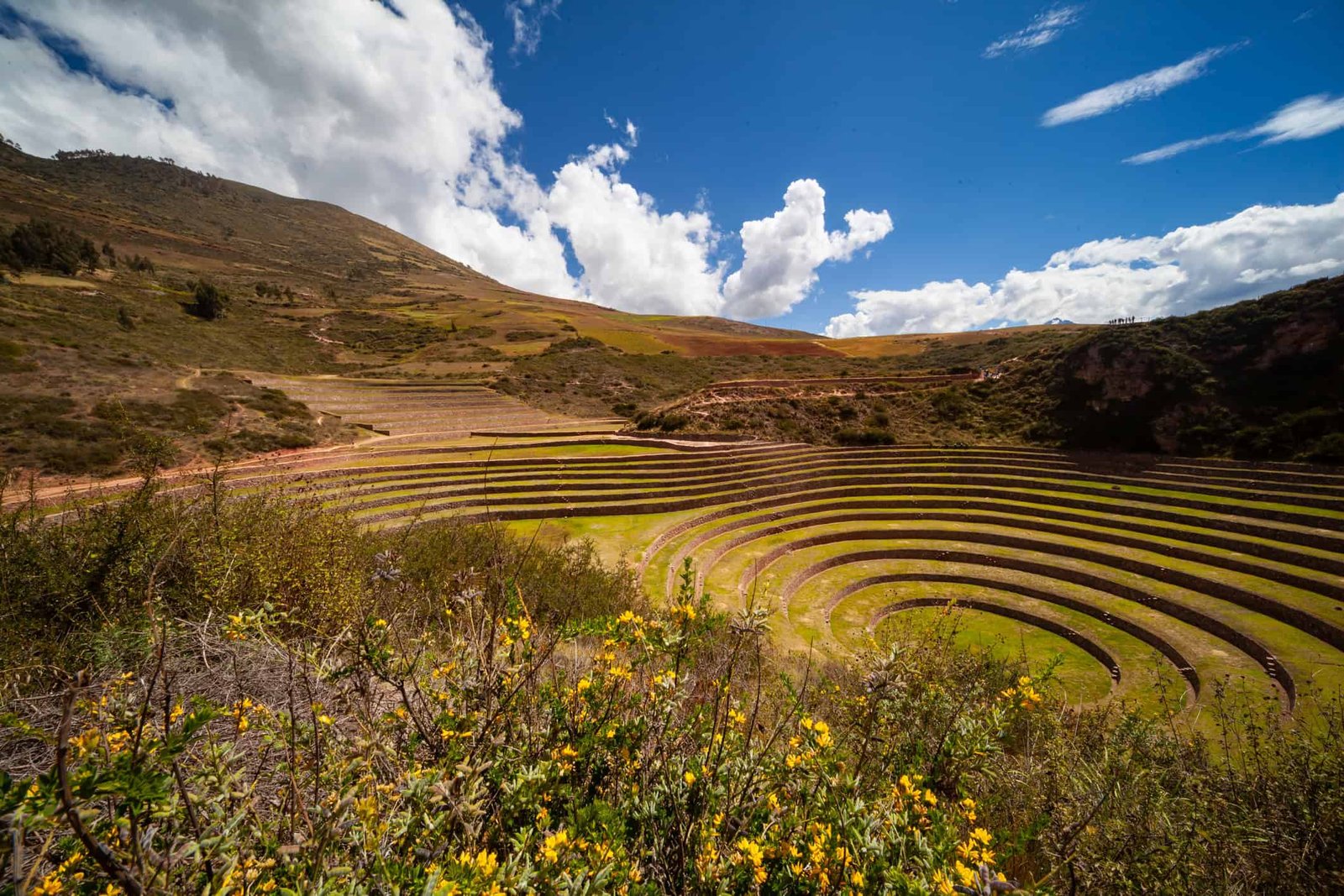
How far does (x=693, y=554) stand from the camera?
47.6ft

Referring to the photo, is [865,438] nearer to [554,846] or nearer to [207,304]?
[554,846]

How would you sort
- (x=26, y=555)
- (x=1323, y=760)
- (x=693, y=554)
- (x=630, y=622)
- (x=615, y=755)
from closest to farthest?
(x=615, y=755) → (x=630, y=622) → (x=1323, y=760) → (x=26, y=555) → (x=693, y=554)

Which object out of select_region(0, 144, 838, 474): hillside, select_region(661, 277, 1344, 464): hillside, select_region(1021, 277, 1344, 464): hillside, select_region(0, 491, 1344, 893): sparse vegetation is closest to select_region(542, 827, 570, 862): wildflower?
select_region(0, 491, 1344, 893): sparse vegetation

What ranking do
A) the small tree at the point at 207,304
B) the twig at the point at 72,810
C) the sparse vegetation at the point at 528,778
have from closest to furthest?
the twig at the point at 72,810
the sparse vegetation at the point at 528,778
the small tree at the point at 207,304

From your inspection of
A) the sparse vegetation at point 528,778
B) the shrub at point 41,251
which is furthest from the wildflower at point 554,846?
the shrub at point 41,251

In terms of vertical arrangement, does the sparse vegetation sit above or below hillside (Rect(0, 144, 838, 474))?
below

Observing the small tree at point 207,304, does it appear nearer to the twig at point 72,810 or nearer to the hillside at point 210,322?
the hillside at point 210,322

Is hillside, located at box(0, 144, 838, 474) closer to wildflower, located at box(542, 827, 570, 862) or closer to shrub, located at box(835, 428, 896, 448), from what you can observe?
wildflower, located at box(542, 827, 570, 862)

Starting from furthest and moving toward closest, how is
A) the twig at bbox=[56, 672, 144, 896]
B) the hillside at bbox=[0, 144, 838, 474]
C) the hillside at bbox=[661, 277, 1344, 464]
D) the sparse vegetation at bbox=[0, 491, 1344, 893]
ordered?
the hillside at bbox=[661, 277, 1344, 464], the hillside at bbox=[0, 144, 838, 474], the sparse vegetation at bbox=[0, 491, 1344, 893], the twig at bbox=[56, 672, 144, 896]

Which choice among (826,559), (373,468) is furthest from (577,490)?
(826,559)

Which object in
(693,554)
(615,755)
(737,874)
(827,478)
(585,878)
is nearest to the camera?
(585,878)

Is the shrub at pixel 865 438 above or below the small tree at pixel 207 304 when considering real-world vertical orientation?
below

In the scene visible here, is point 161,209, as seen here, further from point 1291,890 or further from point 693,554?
point 1291,890

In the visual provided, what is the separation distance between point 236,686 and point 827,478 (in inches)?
824
